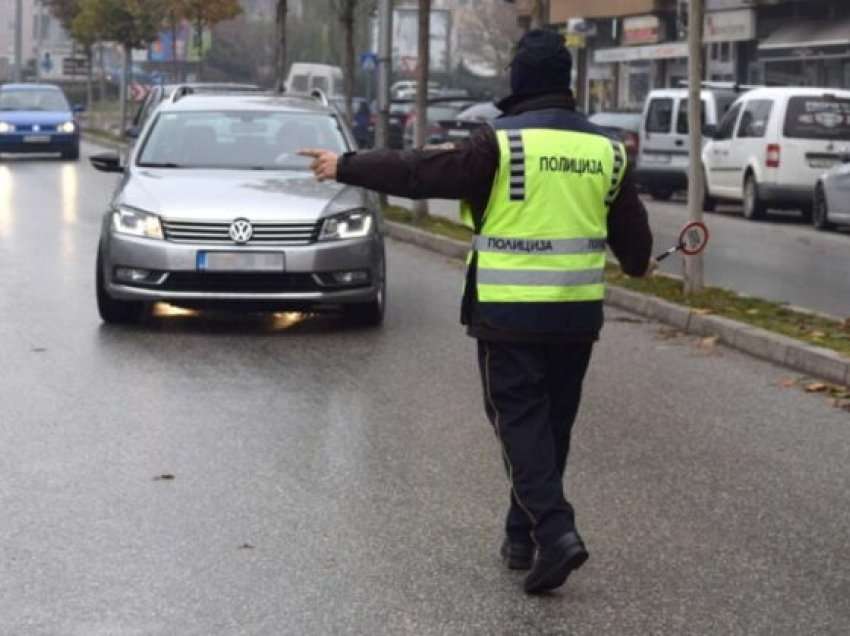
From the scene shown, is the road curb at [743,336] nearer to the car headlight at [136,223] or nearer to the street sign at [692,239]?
the street sign at [692,239]

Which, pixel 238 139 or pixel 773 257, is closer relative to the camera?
pixel 238 139

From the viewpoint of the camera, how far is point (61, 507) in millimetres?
7816

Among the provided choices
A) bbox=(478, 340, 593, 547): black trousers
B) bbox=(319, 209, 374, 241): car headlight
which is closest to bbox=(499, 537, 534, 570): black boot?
bbox=(478, 340, 593, 547): black trousers

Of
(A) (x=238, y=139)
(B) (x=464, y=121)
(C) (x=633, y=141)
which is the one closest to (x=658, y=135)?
(C) (x=633, y=141)

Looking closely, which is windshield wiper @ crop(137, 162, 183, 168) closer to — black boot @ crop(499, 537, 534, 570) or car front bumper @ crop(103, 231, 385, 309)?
car front bumper @ crop(103, 231, 385, 309)

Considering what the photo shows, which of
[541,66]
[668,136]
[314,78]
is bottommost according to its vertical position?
[668,136]

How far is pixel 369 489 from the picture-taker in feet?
27.2

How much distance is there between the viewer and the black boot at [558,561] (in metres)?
6.41

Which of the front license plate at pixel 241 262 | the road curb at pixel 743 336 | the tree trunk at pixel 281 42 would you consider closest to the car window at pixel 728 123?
the tree trunk at pixel 281 42

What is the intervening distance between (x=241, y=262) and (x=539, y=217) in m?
6.73

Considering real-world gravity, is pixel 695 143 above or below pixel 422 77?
below

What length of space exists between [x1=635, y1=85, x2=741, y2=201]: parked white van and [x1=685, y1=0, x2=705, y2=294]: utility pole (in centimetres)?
1723

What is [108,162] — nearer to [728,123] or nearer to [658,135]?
[728,123]

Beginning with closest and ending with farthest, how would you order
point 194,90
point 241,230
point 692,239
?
point 692,239
point 241,230
point 194,90
